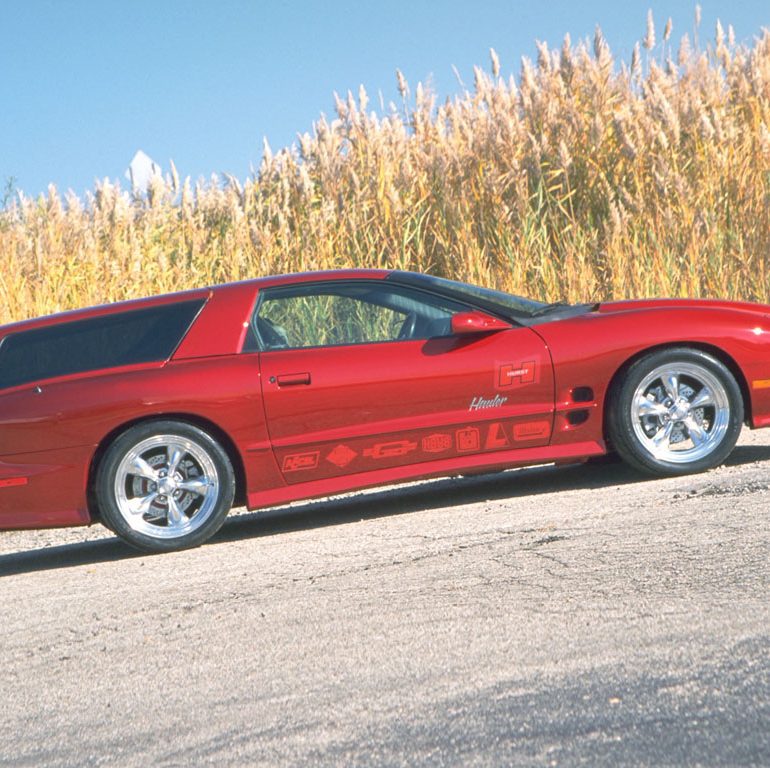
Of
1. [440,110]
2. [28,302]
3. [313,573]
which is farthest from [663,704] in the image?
[440,110]

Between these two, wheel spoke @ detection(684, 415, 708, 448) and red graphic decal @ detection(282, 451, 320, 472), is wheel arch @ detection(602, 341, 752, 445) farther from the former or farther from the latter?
red graphic decal @ detection(282, 451, 320, 472)

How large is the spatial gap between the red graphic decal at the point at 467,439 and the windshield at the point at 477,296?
72cm

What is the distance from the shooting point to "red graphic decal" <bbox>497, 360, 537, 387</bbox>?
6.79 meters

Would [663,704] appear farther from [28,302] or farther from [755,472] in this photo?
[28,302]

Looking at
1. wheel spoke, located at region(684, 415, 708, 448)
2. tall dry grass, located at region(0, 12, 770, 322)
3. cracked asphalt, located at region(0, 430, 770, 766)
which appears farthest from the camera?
tall dry grass, located at region(0, 12, 770, 322)

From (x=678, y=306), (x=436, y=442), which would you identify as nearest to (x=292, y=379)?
(x=436, y=442)

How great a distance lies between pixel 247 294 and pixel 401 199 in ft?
19.5

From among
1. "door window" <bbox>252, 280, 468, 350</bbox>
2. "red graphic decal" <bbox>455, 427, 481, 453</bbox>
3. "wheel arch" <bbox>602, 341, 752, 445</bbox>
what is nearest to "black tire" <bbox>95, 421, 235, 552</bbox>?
"door window" <bbox>252, 280, 468, 350</bbox>

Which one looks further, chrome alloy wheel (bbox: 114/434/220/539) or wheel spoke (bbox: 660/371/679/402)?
wheel spoke (bbox: 660/371/679/402)

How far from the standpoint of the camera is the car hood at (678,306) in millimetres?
7094

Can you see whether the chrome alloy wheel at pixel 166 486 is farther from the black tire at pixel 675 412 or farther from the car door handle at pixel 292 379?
the black tire at pixel 675 412

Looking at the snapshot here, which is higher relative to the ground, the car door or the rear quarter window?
the rear quarter window

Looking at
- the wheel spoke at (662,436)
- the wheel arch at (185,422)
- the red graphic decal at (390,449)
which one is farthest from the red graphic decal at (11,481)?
the wheel spoke at (662,436)

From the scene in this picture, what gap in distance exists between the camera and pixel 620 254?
11.4 m
